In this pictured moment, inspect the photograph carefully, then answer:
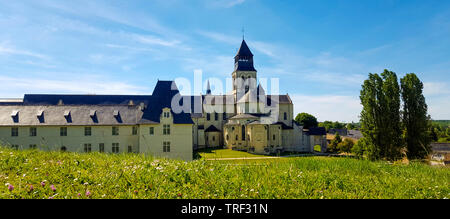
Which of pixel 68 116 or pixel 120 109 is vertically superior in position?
pixel 120 109

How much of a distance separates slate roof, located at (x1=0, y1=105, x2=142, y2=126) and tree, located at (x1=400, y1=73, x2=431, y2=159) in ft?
96.1

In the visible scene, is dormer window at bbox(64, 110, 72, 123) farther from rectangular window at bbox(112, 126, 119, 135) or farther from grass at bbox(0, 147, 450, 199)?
grass at bbox(0, 147, 450, 199)

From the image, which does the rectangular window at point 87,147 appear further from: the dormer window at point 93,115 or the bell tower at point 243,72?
the bell tower at point 243,72

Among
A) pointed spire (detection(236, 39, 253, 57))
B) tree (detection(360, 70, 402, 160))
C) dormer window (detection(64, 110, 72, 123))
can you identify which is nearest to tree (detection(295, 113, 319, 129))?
pointed spire (detection(236, 39, 253, 57))

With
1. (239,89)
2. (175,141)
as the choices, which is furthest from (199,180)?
(239,89)

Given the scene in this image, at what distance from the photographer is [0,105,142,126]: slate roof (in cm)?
2772

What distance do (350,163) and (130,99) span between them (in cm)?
4244

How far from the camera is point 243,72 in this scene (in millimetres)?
59625

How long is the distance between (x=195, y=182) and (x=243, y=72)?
182 ft

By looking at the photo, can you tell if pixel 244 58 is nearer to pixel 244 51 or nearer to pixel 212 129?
pixel 244 51

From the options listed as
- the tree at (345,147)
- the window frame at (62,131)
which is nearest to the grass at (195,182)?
the window frame at (62,131)

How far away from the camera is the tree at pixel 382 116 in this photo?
24.6 metres

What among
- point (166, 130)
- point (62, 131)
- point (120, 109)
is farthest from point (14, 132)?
point (166, 130)

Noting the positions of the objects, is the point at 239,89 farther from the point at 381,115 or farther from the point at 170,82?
the point at 381,115
